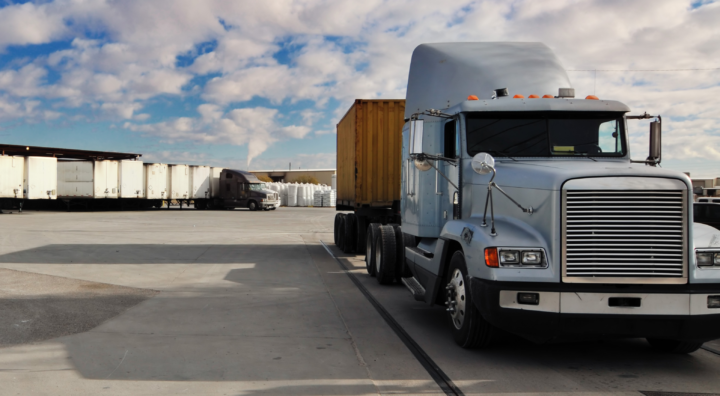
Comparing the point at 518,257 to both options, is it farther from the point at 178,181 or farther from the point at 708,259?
the point at 178,181

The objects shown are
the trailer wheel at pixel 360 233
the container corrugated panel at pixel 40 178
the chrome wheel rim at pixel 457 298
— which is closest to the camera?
the chrome wheel rim at pixel 457 298

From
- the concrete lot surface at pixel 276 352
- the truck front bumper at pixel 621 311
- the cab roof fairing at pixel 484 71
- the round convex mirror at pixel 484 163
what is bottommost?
the concrete lot surface at pixel 276 352

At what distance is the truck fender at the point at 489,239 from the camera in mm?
4980

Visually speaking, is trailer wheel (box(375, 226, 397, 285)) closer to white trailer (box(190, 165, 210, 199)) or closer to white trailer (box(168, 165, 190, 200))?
white trailer (box(168, 165, 190, 200))

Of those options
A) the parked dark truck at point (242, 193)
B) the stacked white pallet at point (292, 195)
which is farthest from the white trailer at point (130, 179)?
the stacked white pallet at point (292, 195)

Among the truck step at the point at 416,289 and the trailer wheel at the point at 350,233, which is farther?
the trailer wheel at the point at 350,233

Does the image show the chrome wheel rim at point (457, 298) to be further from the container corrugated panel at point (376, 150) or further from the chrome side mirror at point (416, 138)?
the container corrugated panel at point (376, 150)

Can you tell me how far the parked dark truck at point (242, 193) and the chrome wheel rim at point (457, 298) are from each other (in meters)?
40.5

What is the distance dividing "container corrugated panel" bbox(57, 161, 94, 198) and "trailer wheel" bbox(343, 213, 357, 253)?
2944 centimetres

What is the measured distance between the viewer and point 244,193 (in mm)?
46344

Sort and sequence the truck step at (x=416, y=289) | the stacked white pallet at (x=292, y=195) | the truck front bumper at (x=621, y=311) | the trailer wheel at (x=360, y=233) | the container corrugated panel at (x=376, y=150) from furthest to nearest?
the stacked white pallet at (x=292, y=195)
the trailer wheel at (x=360, y=233)
the container corrugated panel at (x=376, y=150)
the truck step at (x=416, y=289)
the truck front bumper at (x=621, y=311)

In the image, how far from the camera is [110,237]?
19.1 meters

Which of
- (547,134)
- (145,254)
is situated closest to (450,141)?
(547,134)

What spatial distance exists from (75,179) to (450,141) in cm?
3814
